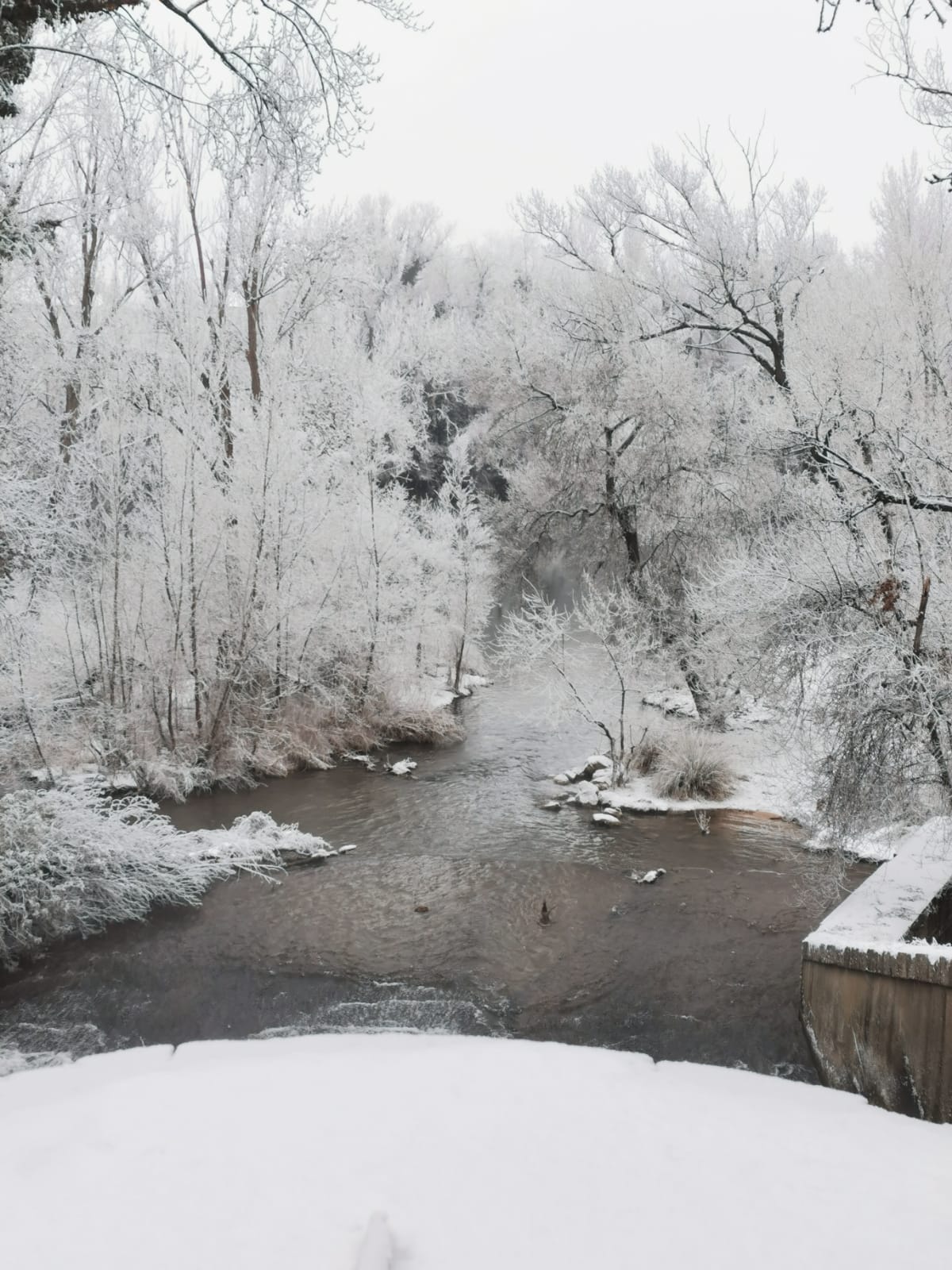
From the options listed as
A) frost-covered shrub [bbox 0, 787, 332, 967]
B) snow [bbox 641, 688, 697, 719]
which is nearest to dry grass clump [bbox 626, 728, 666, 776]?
snow [bbox 641, 688, 697, 719]

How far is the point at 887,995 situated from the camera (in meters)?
4.34

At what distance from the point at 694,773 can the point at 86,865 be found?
7.57 m

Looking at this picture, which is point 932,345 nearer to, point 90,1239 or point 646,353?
point 646,353

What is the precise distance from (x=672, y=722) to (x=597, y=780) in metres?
2.54

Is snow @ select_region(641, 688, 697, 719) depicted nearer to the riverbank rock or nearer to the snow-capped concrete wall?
the riverbank rock

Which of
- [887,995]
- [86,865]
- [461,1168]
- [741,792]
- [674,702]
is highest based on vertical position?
[887,995]

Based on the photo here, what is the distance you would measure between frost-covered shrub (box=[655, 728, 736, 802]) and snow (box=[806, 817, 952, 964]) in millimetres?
4216

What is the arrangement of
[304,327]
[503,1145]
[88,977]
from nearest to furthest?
[503,1145], [88,977], [304,327]

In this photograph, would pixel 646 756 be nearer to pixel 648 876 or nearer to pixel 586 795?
pixel 586 795

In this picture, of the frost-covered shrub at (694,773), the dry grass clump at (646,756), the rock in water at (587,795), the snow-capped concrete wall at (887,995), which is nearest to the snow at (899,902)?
the snow-capped concrete wall at (887,995)

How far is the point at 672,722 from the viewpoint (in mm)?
13602

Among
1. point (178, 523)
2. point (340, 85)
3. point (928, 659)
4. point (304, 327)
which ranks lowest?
point (928, 659)

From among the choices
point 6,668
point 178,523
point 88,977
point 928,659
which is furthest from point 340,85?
point 178,523

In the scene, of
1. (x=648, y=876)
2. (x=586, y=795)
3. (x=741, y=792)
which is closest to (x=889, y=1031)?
(x=648, y=876)
